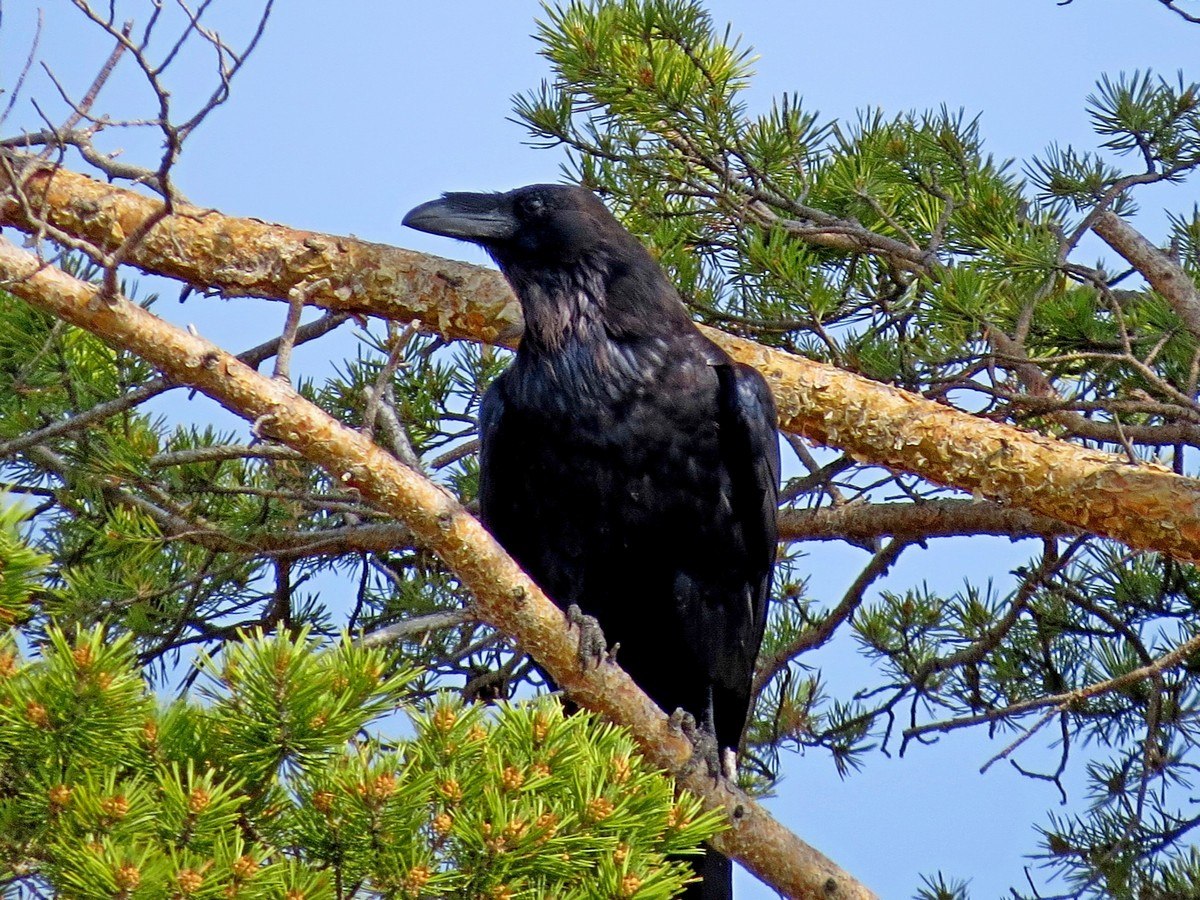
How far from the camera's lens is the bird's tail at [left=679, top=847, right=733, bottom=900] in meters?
3.16

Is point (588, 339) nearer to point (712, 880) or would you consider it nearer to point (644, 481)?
point (644, 481)

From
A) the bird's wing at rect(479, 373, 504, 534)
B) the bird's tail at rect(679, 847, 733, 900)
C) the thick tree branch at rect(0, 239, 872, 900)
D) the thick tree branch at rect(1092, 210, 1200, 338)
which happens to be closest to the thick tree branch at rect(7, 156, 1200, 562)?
the bird's wing at rect(479, 373, 504, 534)

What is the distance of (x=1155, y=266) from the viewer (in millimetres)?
3160

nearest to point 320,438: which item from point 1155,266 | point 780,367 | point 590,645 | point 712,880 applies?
point 590,645

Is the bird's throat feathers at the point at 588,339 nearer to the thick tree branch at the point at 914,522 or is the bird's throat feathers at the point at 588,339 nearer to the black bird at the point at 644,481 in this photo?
the black bird at the point at 644,481

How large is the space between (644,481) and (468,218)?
837mm

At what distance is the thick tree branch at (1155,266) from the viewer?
3.04 meters

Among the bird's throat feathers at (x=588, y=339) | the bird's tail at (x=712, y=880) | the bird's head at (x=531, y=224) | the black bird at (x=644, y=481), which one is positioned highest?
the bird's head at (x=531, y=224)

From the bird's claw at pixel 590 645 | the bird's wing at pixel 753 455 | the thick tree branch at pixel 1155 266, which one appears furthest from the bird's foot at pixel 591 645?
the thick tree branch at pixel 1155 266

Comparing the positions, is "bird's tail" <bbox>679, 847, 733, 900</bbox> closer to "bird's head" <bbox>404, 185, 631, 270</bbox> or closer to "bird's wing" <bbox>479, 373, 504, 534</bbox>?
"bird's wing" <bbox>479, 373, 504, 534</bbox>

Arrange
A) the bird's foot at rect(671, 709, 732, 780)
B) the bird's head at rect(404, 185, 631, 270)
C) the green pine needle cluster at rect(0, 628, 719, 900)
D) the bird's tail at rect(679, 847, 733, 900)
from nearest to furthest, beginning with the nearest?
1. the green pine needle cluster at rect(0, 628, 719, 900)
2. the bird's foot at rect(671, 709, 732, 780)
3. the bird's tail at rect(679, 847, 733, 900)
4. the bird's head at rect(404, 185, 631, 270)

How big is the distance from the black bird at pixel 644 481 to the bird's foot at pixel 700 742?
10cm

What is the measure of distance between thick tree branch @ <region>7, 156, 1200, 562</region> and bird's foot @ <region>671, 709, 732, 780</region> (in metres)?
0.68

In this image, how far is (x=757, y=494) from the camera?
3145 millimetres
